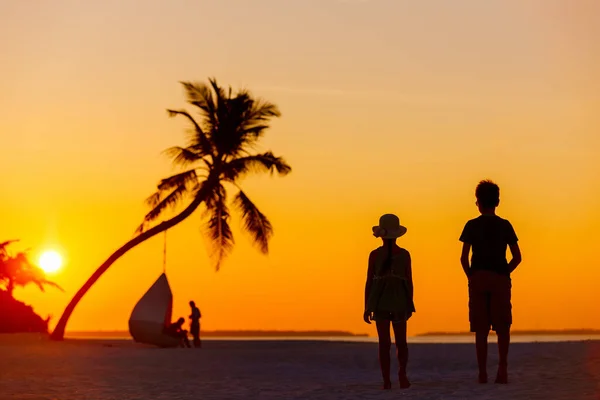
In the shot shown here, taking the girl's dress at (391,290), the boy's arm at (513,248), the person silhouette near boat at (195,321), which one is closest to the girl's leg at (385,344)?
the girl's dress at (391,290)

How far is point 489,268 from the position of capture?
35.9 feet

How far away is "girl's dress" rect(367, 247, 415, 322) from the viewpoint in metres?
11.3

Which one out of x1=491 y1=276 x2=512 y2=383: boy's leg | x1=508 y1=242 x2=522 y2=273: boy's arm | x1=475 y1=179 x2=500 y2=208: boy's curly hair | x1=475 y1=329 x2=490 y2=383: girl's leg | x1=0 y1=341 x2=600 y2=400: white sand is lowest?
x1=0 y1=341 x2=600 y2=400: white sand

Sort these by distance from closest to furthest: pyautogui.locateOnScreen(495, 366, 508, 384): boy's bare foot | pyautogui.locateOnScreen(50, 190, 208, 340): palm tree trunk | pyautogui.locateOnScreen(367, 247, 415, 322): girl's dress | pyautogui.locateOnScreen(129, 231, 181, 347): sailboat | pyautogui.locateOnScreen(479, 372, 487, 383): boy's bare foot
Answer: pyautogui.locateOnScreen(367, 247, 415, 322): girl's dress < pyautogui.locateOnScreen(495, 366, 508, 384): boy's bare foot < pyautogui.locateOnScreen(479, 372, 487, 383): boy's bare foot < pyautogui.locateOnScreen(129, 231, 181, 347): sailboat < pyautogui.locateOnScreen(50, 190, 208, 340): palm tree trunk

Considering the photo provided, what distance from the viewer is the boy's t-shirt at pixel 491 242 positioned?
10930 millimetres

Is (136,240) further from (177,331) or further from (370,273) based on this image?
(370,273)

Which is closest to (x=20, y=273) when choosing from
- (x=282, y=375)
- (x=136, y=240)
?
(x=136, y=240)

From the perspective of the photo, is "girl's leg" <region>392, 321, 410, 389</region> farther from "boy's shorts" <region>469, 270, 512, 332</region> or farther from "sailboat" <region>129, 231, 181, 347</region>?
"sailboat" <region>129, 231, 181, 347</region>

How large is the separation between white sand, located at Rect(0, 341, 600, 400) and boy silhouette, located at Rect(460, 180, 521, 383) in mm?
723

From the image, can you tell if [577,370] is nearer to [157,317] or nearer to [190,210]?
[157,317]

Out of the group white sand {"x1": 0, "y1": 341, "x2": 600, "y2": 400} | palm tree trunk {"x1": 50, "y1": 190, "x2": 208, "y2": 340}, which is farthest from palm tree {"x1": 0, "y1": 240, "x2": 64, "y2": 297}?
white sand {"x1": 0, "y1": 341, "x2": 600, "y2": 400}

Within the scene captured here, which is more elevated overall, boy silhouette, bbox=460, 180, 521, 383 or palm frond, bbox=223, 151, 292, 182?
palm frond, bbox=223, 151, 292, 182

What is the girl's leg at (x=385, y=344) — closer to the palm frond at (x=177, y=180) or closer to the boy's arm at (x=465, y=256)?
the boy's arm at (x=465, y=256)

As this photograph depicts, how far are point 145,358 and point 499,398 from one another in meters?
12.5
